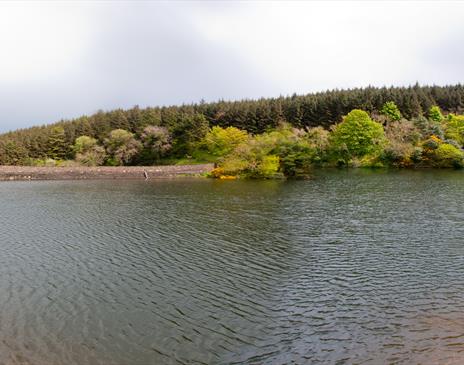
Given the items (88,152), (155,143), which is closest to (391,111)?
(155,143)

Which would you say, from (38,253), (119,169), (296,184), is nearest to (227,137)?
(119,169)

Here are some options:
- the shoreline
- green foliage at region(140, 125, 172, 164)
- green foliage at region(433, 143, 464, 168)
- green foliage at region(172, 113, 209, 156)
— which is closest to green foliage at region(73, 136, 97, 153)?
green foliage at region(140, 125, 172, 164)

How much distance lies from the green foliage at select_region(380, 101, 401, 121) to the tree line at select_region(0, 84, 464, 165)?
2.97m

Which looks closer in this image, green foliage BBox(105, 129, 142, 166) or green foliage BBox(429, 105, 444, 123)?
green foliage BBox(429, 105, 444, 123)

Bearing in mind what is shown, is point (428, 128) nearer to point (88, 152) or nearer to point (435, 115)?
point (435, 115)

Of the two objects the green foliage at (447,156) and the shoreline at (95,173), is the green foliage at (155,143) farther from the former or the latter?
the green foliage at (447,156)

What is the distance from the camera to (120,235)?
28031 mm

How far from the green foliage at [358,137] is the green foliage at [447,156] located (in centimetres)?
1221

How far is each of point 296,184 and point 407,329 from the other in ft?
146

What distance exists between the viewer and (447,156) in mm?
75562

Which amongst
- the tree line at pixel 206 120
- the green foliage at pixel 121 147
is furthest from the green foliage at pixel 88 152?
the green foliage at pixel 121 147

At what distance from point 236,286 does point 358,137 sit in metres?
77.2

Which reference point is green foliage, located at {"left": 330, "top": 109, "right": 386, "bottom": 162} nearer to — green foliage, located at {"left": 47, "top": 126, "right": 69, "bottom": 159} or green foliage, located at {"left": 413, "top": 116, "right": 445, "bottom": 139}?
green foliage, located at {"left": 413, "top": 116, "right": 445, "bottom": 139}

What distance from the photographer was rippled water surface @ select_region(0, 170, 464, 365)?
40.3ft
